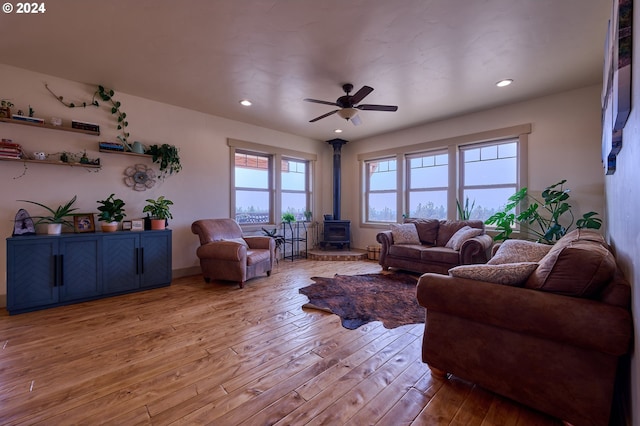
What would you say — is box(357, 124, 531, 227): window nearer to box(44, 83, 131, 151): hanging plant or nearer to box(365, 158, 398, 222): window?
box(365, 158, 398, 222): window

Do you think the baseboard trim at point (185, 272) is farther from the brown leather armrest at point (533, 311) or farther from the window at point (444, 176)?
the brown leather armrest at point (533, 311)

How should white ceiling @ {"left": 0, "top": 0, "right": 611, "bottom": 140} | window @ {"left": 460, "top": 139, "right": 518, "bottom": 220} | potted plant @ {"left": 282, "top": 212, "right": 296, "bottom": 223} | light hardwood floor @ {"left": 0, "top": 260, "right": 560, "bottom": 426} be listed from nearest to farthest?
1. light hardwood floor @ {"left": 0, "top": 260, "right": 560, "bottom": 426}
2. white ceiling @ {"left": 0, "top": 0, "right": 611, "bottom": 140}
3. window @ {"left": 460, "top": 139, "right": 518, "bottom": 220}
4. potted plant @ {"left": 282, "top": 212, "right": 296, "bottom": 223}

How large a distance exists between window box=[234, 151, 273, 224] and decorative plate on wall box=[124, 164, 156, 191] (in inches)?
56.4

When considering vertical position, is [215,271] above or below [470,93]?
below

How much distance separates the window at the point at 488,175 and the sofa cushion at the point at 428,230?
69 centimetres

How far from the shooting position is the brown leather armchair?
3678 mm

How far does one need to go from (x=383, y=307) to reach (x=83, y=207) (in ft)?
13.1

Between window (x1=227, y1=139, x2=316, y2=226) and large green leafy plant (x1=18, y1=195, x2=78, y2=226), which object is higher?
window (x1=227, y1=139, x2=316, y2=226)

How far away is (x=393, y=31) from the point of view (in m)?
2.42

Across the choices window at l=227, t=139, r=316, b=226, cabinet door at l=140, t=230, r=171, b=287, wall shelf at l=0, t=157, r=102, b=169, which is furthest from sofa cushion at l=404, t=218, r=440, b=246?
wall shelf at l=0, t=157, r=102, b=169

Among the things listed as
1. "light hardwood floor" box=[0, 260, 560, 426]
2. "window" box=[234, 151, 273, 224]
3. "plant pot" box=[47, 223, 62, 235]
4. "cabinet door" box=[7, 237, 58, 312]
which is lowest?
"light hardwood floor" box=[0, 260, 560, 426]

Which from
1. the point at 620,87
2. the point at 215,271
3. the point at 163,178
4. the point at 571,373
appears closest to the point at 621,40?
the point at 620,87

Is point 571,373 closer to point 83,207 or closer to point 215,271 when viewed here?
point 215,271

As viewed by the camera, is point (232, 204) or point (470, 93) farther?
point (232, 204)
